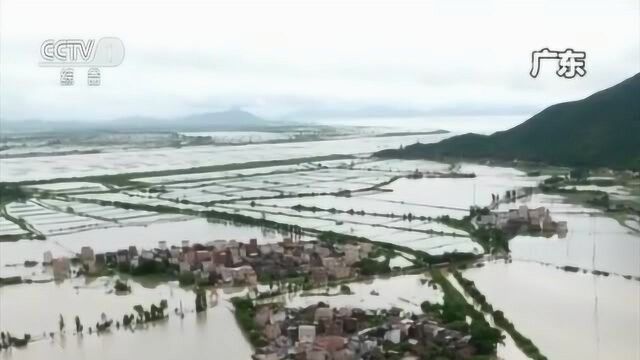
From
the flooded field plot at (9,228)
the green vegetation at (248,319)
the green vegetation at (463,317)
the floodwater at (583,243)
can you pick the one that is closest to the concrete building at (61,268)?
the flooded field plot at (9,228)

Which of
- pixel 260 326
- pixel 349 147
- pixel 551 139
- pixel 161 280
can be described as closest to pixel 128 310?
pixel 161 280

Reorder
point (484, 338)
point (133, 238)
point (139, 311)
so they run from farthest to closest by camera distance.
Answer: point (133, 238), point (139, 311), point (484, 338)

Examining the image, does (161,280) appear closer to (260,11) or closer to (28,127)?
(28,127)

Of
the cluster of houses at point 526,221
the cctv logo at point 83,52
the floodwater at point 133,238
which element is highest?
the cctv logo at point 83,52

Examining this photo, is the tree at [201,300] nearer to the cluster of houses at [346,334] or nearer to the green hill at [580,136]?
the cluster of houses at [346,334]

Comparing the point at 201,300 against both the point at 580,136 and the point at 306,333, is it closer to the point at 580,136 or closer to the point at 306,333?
the point at 306,333

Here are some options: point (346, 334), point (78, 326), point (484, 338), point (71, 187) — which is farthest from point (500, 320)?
point (71, 187)

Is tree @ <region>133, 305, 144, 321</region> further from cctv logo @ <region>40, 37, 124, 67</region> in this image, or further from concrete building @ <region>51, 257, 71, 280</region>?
cctv logo @ <region>40, 37, 124, 67</region>
